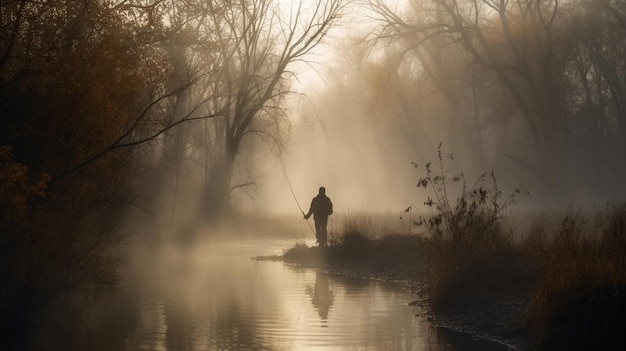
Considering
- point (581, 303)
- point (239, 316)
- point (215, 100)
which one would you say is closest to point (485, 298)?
point (239, 316)

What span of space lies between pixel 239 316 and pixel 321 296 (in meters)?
3.70

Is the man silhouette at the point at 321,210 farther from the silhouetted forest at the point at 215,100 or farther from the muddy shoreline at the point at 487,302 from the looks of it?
the muddy shoreline at the point at 487,302

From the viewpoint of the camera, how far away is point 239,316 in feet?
58.7

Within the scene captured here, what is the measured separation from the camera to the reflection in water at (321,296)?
18.7 metres

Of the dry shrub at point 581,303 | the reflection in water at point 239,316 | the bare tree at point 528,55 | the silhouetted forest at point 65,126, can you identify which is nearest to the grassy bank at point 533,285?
the dry shrub at point 581,303

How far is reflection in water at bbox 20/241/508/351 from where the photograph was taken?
1489cm

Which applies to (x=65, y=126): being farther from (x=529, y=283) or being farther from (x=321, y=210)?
(x=321, y=210)

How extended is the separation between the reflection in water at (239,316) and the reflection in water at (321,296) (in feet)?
0.06

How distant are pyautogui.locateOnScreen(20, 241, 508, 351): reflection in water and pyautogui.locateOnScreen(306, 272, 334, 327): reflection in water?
19mm

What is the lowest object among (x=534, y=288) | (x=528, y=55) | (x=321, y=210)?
(x=534, y=288)

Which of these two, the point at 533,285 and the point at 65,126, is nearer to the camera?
the point at 533,285

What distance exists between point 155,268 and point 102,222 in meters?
6.59

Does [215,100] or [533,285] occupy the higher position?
[215,100]

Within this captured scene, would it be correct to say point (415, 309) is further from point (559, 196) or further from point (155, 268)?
point (559, 196)
